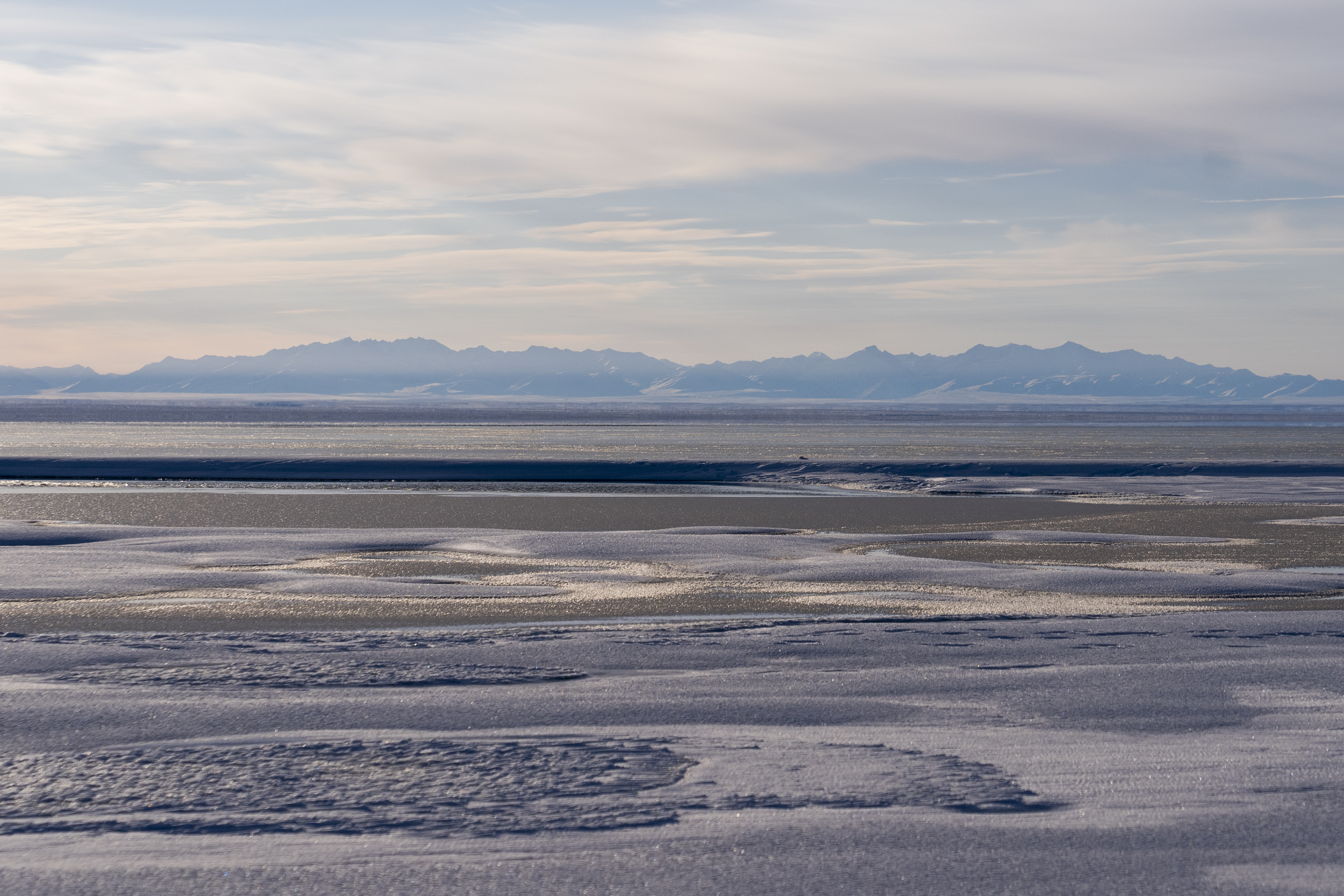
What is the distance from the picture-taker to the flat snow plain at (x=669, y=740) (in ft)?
15.4

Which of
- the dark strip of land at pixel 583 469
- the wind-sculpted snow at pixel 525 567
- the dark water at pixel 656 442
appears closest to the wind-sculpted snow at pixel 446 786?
the wind-sculpted snow at pixel 525 567

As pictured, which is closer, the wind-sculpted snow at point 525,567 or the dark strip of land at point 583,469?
the wind-sculpted snow at point 525,567

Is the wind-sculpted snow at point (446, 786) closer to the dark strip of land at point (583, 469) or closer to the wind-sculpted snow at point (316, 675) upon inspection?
the wind-sculpted snow at point (316, 675)

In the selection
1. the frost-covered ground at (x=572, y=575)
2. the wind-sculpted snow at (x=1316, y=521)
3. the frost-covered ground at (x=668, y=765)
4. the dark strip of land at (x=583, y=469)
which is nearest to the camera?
the frost-covered ground at (x=668, y=765)

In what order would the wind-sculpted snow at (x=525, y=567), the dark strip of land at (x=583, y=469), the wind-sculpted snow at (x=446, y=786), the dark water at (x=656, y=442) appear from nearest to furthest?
1. the wind-sculpted snow at (x=446, y=786)
2. the wind-sculpted snow at (x=525, y=567)
3. the dark strip of land at (x=583, y=469)
4. the dark water at (x=656, y=442)

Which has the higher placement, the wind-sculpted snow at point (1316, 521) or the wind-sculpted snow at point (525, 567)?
the wind-sculpted snow at point (525, 567)

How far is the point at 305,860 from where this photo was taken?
470 cm

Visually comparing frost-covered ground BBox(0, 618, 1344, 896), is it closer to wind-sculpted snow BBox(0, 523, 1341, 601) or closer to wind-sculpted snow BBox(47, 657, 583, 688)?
wind-sculpted snow BBox(47, 657, 583, 688)

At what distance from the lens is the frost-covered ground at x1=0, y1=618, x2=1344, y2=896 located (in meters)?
4.65

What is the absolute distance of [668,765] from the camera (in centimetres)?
593

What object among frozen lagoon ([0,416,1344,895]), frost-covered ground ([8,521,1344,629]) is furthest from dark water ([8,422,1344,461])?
frozen lagoon ([0,416,1344,895])

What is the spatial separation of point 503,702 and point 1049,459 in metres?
40.7

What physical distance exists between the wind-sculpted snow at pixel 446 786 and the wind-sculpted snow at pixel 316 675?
1427 millimetres

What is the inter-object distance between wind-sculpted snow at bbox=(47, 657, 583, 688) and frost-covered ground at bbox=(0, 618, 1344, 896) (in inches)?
1.5
